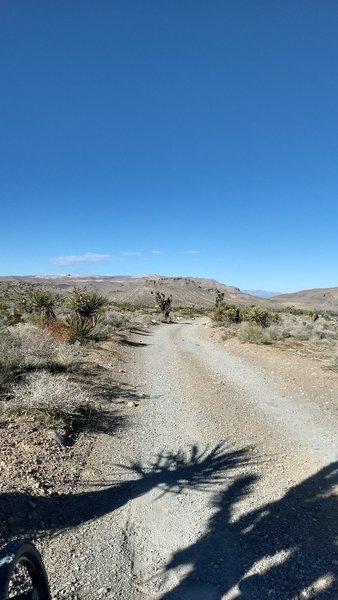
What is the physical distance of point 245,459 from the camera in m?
6.43

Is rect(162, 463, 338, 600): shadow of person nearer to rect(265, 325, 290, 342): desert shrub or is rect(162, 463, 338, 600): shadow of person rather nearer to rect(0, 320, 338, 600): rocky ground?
rect(0, 320, 338, 600): rocky ground

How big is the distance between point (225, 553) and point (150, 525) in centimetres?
91

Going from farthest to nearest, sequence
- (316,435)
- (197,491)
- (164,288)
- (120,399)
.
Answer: (164,288) → (120,399) → (316,435) → (197,491)

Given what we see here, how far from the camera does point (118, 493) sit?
529cm

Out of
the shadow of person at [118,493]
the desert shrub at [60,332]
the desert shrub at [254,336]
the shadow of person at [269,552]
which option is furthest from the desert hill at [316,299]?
the shadow of person at [269,552]

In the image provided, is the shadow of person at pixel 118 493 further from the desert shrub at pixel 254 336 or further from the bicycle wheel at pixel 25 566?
the desert shrub at pixel 254 336

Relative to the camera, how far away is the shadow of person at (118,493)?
14.5ft

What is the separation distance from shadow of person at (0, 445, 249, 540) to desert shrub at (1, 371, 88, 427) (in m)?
1.89

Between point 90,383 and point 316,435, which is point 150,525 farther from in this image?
point 90,383

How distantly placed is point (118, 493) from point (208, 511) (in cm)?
116

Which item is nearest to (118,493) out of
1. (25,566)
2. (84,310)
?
(25,566)

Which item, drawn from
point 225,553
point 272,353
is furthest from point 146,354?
point 225,553

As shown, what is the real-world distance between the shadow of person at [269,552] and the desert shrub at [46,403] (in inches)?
133

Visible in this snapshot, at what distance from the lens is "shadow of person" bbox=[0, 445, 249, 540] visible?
174 inches
